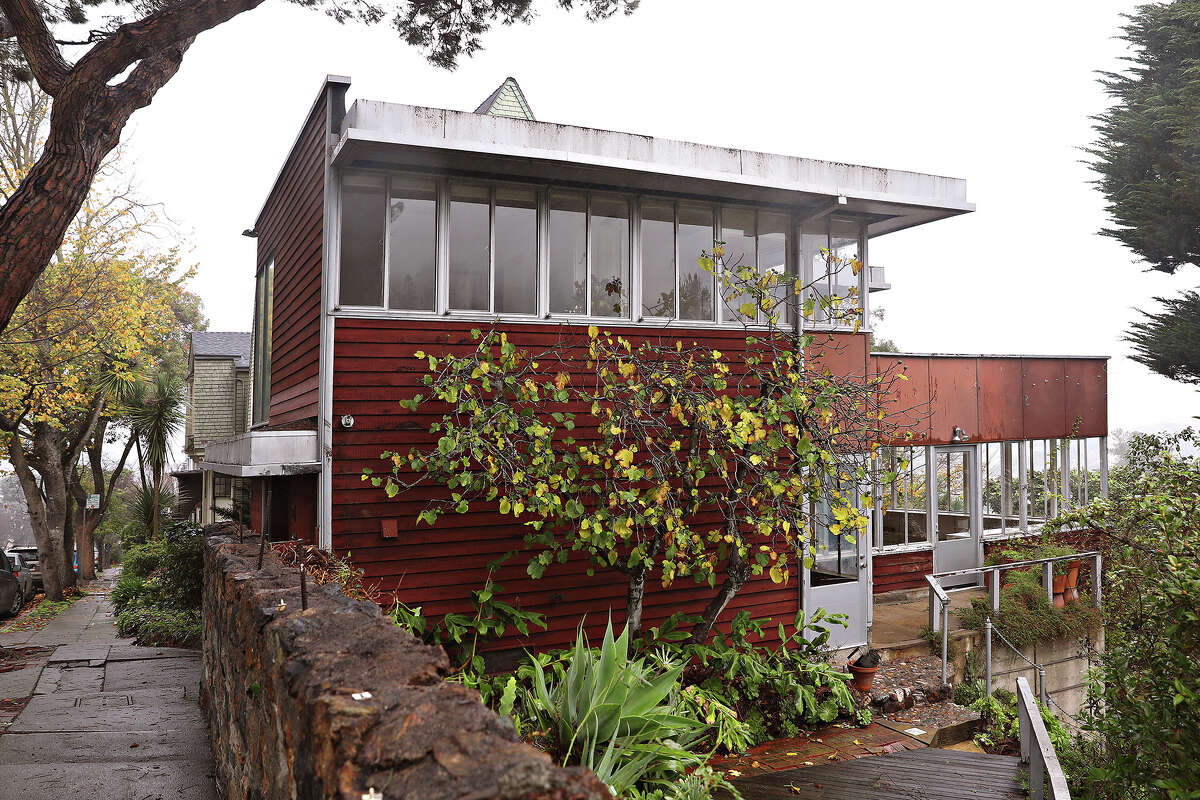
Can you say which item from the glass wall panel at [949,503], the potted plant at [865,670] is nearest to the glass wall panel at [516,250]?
the potted plant at [865,670]

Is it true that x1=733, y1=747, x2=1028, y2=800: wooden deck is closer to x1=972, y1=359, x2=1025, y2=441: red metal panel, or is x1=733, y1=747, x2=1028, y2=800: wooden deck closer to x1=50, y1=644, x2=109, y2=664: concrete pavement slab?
x1=972, y1=359, x2=1025, y2=441: red metal panel

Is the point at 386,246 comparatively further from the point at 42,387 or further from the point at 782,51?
the point at 782,51

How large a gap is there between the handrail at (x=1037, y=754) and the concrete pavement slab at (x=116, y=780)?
511 cm

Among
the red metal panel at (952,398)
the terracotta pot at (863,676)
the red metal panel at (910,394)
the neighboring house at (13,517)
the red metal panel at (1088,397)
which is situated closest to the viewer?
the terracotta pot at (863,676)

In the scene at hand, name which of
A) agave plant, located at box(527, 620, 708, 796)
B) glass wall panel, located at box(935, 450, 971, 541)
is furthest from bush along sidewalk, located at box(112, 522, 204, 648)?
glass wall panel, located at box(935, 450, 971, 541)

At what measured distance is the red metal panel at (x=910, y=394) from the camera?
10.7 metres

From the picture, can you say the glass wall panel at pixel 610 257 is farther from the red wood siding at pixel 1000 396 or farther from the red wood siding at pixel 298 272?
the red wood siding at pixel 1000 396

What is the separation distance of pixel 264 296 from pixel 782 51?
86.2 feet

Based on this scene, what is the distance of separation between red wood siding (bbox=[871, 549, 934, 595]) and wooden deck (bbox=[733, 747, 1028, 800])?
5167 millimetres

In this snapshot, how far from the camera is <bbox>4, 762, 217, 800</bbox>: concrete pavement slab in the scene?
485cm

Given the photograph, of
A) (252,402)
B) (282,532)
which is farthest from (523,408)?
(252,402)

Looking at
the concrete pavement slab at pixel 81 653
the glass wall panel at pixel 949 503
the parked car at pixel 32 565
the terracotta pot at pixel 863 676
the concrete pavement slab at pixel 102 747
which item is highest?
the glass wall panel at pixel 949 503

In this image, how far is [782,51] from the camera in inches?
1208

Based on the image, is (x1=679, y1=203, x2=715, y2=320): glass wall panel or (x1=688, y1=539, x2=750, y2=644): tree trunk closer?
(x1=688, y1=539, x2=750, y2=644): tree trunk
